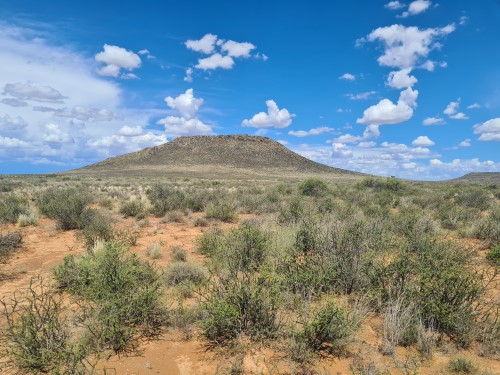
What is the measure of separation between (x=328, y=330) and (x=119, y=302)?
2892 millimetres

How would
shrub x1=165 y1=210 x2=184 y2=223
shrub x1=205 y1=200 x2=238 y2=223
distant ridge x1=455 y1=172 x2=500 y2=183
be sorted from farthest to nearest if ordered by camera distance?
A: distant ridge x1=455 y1=172 x2=500 y2=183
shrub x1=205 y1=200 x2=238 y2=223
shrub x1=165 y1=210 x2=184 y2=223

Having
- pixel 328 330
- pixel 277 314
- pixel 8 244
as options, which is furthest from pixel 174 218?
pixel 328 330

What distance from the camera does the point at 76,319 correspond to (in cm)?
492

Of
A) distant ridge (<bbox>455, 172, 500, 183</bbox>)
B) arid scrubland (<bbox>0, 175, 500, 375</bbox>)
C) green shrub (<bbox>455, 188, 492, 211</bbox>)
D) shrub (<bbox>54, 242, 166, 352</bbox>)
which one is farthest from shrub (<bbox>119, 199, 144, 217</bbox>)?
distant ridge (<bbox>455, 172, 500, 183</bbox>)

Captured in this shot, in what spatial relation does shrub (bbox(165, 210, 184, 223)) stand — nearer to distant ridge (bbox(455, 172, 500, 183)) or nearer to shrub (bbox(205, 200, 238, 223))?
shrub (bbox(205, 200, 238, 223))

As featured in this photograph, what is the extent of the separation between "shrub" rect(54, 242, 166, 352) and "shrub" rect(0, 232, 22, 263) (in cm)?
386

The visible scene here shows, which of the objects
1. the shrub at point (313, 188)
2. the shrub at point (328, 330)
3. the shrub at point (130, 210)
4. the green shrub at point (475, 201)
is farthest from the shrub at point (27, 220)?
the green shrub at point (475, 201)

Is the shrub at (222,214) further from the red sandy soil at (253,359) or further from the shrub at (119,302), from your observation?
the red sandy soil at (253,359)

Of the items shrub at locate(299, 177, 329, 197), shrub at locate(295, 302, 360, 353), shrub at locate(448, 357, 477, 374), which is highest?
shrub at locate(299, 177, 329, 197)

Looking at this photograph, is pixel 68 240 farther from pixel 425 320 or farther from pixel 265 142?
pixel 265 142

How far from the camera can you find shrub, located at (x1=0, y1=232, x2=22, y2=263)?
8.42m

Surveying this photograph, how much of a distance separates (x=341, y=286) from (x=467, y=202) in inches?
624

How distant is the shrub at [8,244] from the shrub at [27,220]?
2.89 meters

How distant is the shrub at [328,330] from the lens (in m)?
4.27
